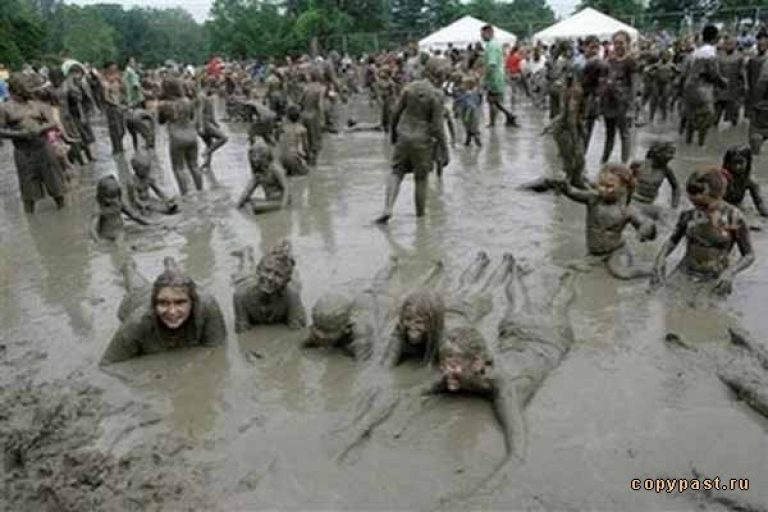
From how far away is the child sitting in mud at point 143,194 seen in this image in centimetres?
984

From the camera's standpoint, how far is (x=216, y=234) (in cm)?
888

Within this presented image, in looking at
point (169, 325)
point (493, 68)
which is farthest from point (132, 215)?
point (493, 68)

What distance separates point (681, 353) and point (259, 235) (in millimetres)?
4938

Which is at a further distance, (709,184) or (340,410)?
(709,184)

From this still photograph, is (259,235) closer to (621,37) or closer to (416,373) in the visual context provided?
(416,373)

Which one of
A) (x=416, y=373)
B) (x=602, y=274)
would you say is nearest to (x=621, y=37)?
(x=602, y=274)

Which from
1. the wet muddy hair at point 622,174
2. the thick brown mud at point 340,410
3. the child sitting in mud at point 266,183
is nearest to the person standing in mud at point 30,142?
the thick brown mud at point 340,410

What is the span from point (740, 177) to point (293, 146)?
6479mm

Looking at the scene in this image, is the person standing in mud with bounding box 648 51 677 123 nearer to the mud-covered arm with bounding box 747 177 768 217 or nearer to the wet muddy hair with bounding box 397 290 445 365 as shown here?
the mud-covered arm with bounding box 747 177 768 217

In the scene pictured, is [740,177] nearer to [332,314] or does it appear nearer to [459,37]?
[332,314]

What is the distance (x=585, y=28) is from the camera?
26.7 metres

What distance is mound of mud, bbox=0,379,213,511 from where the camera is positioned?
3.84m

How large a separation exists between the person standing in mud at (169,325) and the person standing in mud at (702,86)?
10.1 metres

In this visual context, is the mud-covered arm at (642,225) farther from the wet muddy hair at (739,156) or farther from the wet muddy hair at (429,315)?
the wet muddy hair at (429,315)
